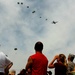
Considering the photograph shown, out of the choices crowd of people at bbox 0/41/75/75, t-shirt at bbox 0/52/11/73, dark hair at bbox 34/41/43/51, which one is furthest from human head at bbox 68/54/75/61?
t-shirt at bbox 0/52/11/73

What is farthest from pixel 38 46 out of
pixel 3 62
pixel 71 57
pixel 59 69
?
pixel 71 57

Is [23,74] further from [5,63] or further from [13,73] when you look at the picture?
[5,63]

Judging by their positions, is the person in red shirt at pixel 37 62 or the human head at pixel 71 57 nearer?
the person in red shirt at pixel 37 62

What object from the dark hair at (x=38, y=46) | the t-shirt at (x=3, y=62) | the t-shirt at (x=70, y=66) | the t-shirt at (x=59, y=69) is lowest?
the t-shirt at (x=3, y=62)

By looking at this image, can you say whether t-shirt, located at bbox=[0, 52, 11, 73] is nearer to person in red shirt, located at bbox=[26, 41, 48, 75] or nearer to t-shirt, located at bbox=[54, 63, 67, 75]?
person in red shirt, located at bbox=[26, 41, 48, 75]

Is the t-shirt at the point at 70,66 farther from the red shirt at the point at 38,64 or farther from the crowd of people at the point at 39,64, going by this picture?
the red shirt at the point at 38,64

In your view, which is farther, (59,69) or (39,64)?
(59,69)

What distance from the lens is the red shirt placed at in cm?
863

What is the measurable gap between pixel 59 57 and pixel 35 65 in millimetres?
2203

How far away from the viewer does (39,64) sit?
28.7ft

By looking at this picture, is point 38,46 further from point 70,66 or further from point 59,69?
point 70,66

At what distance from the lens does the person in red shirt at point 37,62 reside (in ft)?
28.3

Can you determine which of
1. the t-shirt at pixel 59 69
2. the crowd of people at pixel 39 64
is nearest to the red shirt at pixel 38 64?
the crowd of people at pixel 39 64

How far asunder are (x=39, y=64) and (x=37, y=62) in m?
0.10
